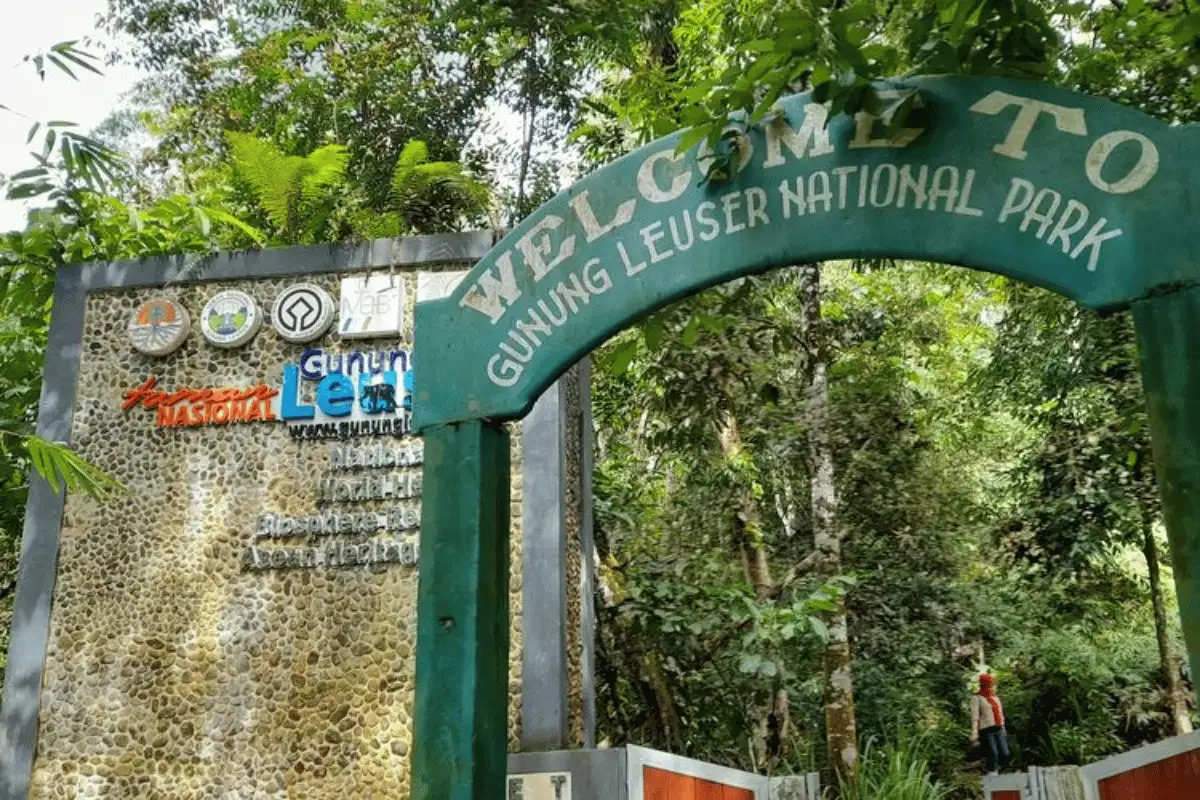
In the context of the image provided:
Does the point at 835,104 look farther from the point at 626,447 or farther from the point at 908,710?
the point at 908,710

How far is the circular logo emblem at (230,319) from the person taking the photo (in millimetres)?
7238

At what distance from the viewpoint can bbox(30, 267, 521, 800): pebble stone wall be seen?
6422 mm

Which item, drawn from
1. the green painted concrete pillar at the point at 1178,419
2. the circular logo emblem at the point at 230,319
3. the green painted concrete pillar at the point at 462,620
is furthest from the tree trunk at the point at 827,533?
the green painted concrete pillar at the point at 1178,419

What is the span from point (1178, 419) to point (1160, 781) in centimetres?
407

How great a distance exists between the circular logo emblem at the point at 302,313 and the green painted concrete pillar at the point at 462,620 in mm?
4749

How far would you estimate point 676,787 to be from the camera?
553 cm

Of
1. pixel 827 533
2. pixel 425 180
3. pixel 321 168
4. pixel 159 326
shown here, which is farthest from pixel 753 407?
pixel 159 326

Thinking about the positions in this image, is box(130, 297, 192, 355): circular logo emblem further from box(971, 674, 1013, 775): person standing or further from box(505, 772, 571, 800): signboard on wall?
box(971, 674, 1013, 775): person standing

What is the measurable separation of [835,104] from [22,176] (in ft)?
14.1

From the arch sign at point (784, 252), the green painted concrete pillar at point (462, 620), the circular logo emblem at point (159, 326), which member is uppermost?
the circular logo emblem at point (159, 326)

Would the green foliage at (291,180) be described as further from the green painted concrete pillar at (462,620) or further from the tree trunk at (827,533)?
the green painted concrete pillar at (462,620)

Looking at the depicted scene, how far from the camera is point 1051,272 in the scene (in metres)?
2.12

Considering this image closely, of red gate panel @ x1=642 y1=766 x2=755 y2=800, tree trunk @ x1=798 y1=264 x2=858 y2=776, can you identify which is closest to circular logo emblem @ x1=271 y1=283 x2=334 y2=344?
red gate panel @ x1=642 y1=766 x2=755 y2=800

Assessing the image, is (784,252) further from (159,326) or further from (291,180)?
(291,180)
